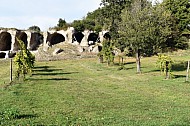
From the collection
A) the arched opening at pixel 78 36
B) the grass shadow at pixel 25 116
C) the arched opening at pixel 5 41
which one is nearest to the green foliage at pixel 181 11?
the arched opening at pixel 78 36

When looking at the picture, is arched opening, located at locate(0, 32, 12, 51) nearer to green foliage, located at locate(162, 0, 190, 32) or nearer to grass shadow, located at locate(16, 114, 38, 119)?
green foliage, located at locate(162, 0, 190, 32)

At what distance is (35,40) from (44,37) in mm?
2999

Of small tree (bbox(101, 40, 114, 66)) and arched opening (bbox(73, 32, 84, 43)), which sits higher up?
arched opening (bbox(73, 32, 84, 43))

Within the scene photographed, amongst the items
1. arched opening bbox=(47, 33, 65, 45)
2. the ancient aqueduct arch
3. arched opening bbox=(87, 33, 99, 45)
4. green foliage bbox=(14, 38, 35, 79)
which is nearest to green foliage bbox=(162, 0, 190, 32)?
the ancient aqueduct arch

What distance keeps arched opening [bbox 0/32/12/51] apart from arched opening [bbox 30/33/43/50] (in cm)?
820

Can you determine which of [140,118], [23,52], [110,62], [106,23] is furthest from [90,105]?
[106,23]

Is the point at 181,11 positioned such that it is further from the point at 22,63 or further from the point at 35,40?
the point at 22,63

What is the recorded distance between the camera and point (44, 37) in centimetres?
7644

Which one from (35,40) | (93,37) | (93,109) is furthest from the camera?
(93,37)

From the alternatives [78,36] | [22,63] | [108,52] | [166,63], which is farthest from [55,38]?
[22,63]

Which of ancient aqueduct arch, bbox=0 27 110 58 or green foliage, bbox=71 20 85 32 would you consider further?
green foliage, bbox=71 20 85 32

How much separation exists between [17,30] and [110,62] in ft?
111

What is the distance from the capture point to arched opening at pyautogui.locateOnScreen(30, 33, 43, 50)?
7664 cm

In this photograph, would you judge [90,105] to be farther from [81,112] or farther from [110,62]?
[110,62]
